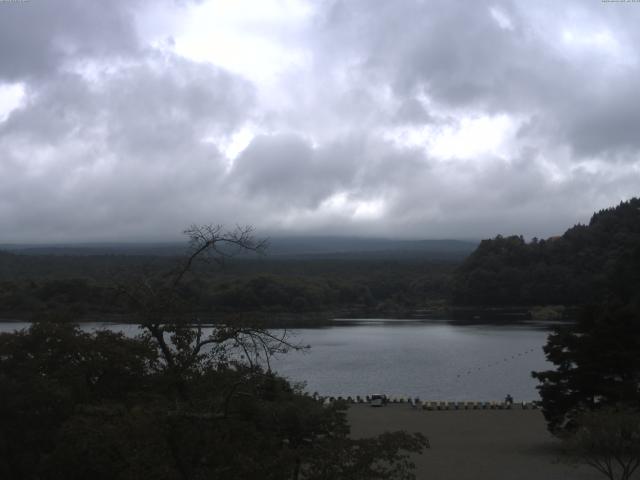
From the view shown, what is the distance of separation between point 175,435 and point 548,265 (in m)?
80.9

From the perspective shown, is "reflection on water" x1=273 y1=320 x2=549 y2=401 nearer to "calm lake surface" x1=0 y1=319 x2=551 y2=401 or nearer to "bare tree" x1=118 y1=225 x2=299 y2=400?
"calm lake surface" x1=0 y1=319 x2=551 y2=401

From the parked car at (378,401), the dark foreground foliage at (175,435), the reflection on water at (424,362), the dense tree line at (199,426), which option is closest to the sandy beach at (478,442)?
the parked car at (378,401)

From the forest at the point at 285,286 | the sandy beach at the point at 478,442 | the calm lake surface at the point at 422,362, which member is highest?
the forest at the point at 285,286

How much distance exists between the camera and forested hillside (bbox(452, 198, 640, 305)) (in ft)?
255

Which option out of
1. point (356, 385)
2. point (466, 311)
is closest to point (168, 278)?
point (356, 385)

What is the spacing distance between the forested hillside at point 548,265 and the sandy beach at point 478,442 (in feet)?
172

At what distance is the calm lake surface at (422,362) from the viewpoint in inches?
1319

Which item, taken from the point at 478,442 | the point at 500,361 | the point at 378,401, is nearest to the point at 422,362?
the point at 500,361

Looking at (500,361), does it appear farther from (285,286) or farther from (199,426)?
(199,426)

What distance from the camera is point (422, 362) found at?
42.5m

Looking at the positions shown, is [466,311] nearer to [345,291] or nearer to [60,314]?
[345,291]

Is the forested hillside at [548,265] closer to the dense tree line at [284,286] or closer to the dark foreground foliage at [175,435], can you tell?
the dense tree line at [284,286]

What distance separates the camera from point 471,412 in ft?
82.8

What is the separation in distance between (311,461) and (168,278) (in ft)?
7.90
